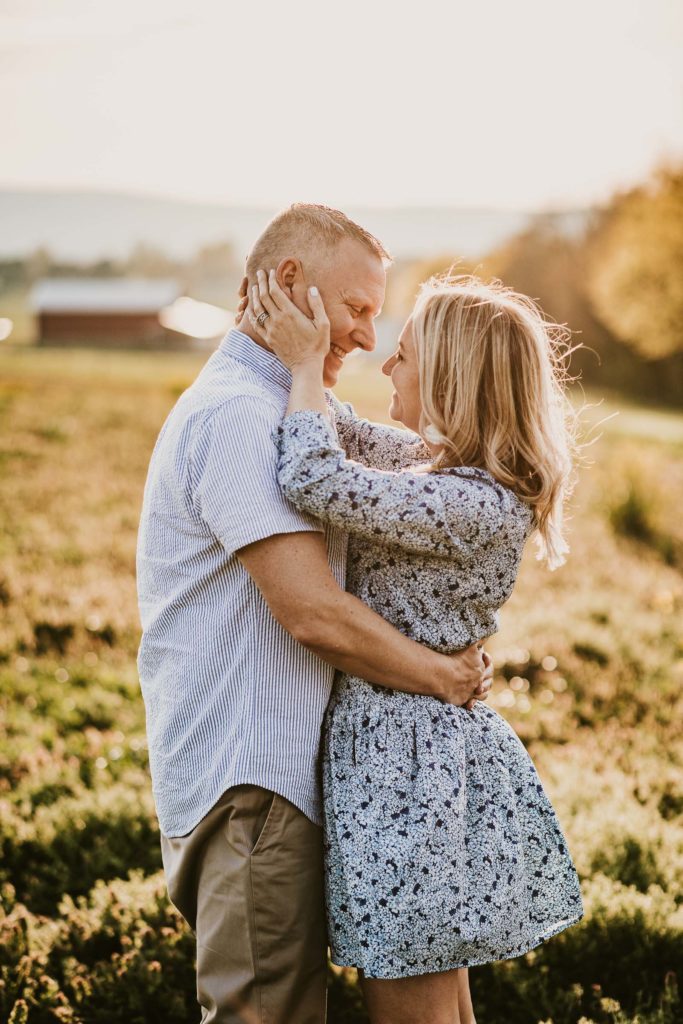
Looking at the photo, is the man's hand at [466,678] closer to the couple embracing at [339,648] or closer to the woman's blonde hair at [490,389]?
the couple embracing at [339,648]

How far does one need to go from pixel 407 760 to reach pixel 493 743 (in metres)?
0.34

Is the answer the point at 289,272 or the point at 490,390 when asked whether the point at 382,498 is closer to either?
the point at 490,390

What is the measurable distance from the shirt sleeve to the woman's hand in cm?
24

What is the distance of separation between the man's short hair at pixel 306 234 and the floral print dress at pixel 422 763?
55 centimetres

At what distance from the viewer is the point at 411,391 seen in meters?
3.03

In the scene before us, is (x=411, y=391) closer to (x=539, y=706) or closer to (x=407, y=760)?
(x=407, y=760)

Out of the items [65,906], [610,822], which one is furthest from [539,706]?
[65,906]

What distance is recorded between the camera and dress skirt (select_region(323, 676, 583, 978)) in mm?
2639

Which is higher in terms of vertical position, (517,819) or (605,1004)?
(517,819)

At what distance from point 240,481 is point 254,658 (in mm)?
498

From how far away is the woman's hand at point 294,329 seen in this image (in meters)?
2.76

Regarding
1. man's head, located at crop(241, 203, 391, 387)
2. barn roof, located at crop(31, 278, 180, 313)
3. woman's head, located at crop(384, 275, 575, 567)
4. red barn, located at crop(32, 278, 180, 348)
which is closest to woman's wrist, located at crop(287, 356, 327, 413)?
man's head, located at crop(241, 203, 391, 387)

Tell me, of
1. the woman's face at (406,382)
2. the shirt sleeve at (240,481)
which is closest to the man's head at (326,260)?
the woman's face at (406,382)

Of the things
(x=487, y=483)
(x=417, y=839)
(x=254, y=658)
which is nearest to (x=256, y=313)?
(x=487, y=483)
